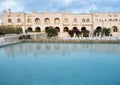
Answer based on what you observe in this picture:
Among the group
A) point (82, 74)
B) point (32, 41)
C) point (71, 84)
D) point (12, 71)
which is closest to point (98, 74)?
point (82, 74)

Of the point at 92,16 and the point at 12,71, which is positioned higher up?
the point at 92,16

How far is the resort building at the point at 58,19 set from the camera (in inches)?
1433

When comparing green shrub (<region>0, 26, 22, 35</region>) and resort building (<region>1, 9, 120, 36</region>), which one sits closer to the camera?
green shrub (<region>0, 26, 22, 35</region>)

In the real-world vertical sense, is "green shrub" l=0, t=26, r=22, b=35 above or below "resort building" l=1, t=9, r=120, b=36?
below

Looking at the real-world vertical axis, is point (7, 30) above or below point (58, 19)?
below

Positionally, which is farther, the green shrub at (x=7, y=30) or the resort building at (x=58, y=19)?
the resort building at (x=58, y=19)

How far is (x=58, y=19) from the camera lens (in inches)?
1483

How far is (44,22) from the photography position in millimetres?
37000

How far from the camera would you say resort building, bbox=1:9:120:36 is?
119ft

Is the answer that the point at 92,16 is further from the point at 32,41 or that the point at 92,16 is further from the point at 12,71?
the point at 12,71

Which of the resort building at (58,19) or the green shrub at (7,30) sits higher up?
the resort building at (58,19)

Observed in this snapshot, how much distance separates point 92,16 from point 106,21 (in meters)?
3.06

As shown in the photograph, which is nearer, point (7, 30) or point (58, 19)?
point (7, 30)

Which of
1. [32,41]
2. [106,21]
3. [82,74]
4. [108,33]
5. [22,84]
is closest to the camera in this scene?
[22,84]
